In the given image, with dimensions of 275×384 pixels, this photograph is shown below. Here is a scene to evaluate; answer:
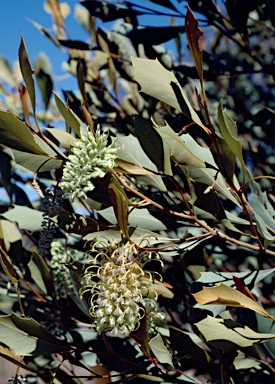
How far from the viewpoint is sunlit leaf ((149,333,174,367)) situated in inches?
29.7

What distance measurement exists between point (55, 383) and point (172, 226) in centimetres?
52

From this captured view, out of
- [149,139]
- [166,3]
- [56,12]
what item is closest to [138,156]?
[149,139]

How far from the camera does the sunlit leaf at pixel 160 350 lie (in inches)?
29.7

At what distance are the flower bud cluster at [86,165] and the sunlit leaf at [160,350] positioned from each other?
0.29 meters

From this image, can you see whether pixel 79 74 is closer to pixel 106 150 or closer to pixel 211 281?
pixel 106 150

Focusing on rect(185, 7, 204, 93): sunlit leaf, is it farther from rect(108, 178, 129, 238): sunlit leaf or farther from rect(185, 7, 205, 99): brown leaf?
rect(108, 178, 129, 238): sunlit leaf

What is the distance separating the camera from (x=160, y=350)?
2.53ft

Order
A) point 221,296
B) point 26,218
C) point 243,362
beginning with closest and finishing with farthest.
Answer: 1. point 221,296
2. point 243,362
3. point 26,218

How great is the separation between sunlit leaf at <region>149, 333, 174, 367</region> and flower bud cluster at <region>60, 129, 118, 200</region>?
0.94 feet

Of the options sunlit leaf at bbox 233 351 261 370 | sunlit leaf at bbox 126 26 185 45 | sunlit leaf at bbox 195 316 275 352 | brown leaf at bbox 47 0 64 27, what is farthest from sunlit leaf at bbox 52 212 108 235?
brown leaf at bbox 47 0 64 27

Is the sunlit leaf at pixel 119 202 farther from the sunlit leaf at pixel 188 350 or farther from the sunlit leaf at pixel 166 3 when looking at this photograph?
the sunlit leaf at pixel 166 3

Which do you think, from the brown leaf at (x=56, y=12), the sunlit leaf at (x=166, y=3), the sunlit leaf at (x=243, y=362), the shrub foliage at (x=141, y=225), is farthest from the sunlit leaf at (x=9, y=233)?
the brown leaf at (x=56, y=12)

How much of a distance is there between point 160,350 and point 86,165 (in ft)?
1.15

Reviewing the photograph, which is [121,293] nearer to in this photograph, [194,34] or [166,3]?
[194,34]
